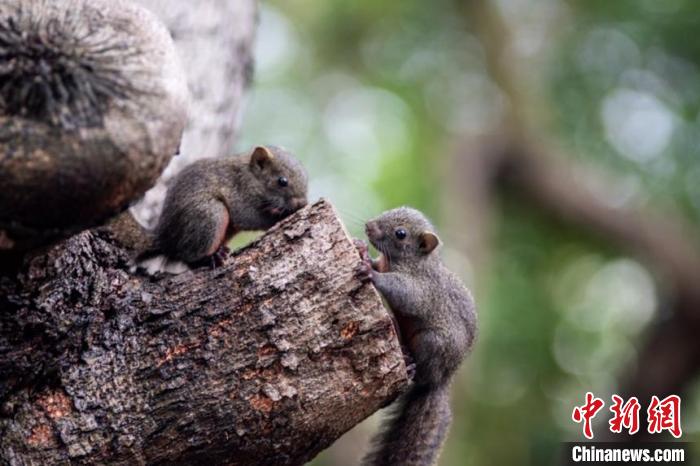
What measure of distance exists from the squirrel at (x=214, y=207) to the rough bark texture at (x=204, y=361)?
1.83ft

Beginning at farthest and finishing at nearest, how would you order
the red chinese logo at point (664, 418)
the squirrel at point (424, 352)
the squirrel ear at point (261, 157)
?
the red chinese logo at point (664, 418) < the squirrel ear at point (261, 157) < the squirrel at point (424, 352)

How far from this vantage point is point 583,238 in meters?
13.4

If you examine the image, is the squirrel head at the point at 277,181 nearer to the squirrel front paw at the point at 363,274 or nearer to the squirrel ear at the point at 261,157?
the squirrel ear at the point at 261,157

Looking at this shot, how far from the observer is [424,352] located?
13.1ft

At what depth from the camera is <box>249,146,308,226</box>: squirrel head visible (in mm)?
4695

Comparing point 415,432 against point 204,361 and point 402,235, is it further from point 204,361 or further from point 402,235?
point 204,361

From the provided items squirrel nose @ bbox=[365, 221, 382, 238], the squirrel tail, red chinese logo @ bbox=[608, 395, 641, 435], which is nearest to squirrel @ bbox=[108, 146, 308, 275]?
squirrel nose @ bbox=[365, 221, 382, 238]

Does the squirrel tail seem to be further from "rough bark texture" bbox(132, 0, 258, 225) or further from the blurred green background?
the blurred green background

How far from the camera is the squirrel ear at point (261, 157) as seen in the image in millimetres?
4742

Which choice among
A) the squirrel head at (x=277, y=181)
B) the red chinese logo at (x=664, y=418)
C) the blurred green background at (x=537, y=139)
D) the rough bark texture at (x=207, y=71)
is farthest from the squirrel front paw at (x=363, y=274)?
the blurred green background at (x=537, y=139)

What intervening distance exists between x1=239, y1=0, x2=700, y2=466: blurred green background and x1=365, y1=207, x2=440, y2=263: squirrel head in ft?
22.2

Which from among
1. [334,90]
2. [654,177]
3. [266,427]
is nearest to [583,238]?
[654,177]

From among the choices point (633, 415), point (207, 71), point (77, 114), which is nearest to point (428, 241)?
point (207, 71)

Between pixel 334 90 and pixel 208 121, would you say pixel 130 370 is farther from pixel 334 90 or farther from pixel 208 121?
pixel 334 90
